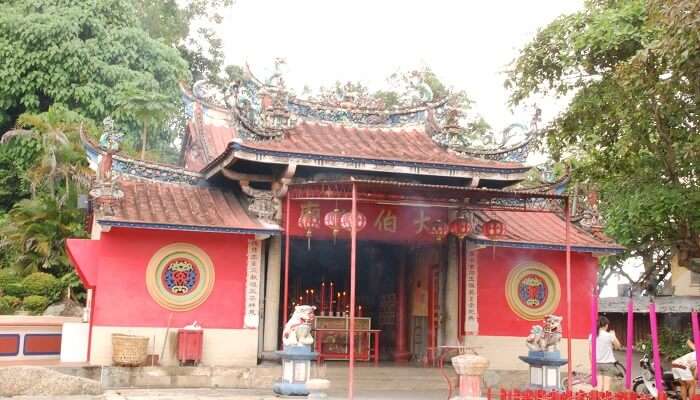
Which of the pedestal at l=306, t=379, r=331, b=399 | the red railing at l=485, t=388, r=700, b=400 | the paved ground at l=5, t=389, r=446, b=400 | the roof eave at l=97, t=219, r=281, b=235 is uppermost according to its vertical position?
the roof eave at l=97, t=219, r=281, b=235

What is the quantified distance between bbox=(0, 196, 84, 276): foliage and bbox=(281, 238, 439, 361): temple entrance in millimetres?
7026

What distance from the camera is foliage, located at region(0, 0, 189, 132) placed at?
992 inches

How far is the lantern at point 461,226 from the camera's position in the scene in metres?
13.6

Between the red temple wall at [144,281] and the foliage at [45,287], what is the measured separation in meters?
8.68

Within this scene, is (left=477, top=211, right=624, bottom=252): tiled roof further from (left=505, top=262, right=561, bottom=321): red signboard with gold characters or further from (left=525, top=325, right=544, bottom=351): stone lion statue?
(left=525, top=325, right=544, bottom=351): stone lion statue

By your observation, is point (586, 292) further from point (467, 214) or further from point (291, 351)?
point (291, 351)

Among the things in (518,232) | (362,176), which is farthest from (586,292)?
(362,176)

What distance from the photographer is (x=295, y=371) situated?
37.0 feet

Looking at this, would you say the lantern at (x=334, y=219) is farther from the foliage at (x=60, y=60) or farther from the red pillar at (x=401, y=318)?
the foliage at (x=60, y=60)

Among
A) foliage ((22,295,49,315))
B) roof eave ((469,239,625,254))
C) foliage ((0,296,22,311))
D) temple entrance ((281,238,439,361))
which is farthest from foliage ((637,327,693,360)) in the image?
foliage ((0,296,22,311))

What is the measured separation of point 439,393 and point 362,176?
12.0ft

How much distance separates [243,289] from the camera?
43.7ft

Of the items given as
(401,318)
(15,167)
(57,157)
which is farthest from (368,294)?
(15,167)

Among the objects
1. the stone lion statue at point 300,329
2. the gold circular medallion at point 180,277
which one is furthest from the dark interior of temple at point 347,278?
the stone lion statue at point 300,329
